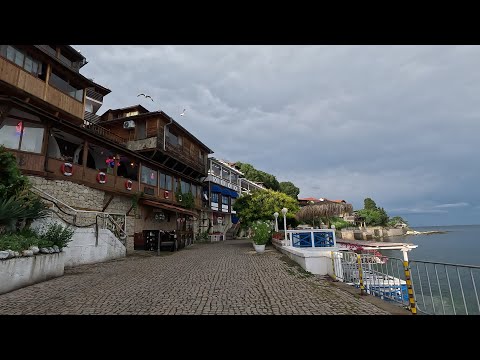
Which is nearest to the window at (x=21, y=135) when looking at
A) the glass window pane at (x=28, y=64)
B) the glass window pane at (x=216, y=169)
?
the glass window pane at (x=28, y=64)

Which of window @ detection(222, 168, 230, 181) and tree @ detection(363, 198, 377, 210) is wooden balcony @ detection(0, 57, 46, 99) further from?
tree @ detection(363, 198, 377, 210)

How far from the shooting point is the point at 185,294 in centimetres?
630

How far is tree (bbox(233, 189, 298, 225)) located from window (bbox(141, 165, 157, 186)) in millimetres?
7385

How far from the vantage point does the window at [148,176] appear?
18297 mm

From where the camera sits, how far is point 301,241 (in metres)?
16.1

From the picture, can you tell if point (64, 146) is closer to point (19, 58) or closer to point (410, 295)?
point (19, 58)

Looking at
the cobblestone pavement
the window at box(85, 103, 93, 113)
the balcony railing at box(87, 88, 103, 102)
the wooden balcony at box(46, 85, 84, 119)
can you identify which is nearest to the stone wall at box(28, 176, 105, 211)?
the cobblestone pavement

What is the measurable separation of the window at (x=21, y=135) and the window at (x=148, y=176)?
23.0ft

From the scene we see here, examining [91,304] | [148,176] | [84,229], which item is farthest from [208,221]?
[91,304]

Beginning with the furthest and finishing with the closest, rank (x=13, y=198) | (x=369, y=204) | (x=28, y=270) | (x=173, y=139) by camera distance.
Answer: (x=369, y=204) → (x=173, y=139) → (x=13, y=198) → (x=28, y=270)

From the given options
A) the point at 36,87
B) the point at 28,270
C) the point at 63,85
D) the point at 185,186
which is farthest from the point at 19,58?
the point at 185,186

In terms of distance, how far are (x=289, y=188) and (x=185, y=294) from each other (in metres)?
52.6

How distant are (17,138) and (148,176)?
838 centimetres
